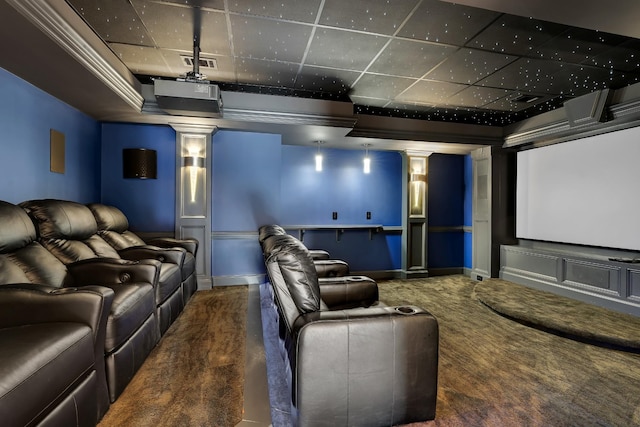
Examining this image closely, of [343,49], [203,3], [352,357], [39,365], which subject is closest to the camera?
[39,365]

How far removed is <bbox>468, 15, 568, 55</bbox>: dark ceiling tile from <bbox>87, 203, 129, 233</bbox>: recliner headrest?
4.01 metres

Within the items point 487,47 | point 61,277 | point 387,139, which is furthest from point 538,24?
point 61,277

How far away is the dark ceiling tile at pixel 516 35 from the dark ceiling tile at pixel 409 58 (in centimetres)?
28

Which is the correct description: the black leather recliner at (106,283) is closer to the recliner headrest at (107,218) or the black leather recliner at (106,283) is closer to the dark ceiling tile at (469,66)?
the recliner headrest at (107,218)

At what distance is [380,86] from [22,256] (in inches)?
143

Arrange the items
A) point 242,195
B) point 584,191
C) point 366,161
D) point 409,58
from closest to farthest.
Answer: point 409,58 → point 584,191 → point 242,195 → point 366,161

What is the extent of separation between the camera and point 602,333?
2.88 metres

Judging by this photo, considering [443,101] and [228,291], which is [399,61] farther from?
[228,291]

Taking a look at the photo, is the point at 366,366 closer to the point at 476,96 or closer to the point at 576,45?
the point at 576,45


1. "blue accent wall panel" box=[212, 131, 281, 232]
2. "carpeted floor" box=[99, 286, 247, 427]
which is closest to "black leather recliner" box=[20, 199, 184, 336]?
"carpeted floor" box=[99, 286, 247, 427]

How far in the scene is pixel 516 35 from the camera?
2.57 m

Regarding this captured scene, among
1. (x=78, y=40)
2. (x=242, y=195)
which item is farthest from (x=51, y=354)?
(x=242, y=195)

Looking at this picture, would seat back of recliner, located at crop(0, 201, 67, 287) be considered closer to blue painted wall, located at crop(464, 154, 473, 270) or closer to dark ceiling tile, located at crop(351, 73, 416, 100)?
dark ceiling tile, located at crop(351, 73, 416, 100)

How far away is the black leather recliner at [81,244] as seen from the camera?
246 centimetres
